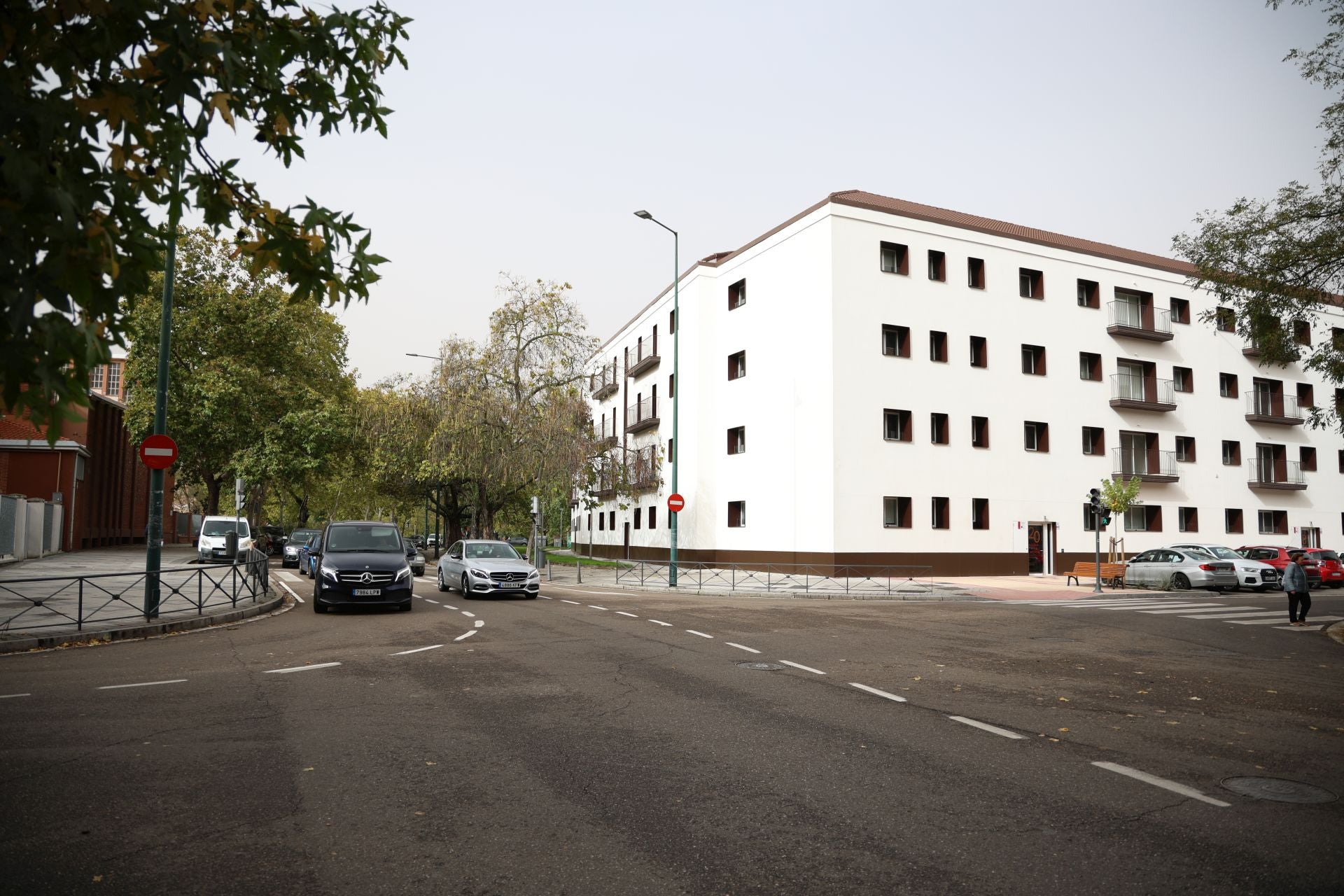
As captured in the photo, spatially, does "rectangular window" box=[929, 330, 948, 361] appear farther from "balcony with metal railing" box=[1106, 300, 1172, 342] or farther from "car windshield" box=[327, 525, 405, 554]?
"car windshield" box=[327, 525, 405, 554]

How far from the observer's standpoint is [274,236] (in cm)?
558

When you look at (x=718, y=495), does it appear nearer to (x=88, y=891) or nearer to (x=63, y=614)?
(x=63, y=614)

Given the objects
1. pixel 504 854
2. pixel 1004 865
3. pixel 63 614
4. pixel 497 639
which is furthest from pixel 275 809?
pixel 63 614

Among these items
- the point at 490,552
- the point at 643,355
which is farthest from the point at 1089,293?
the point at 490,552

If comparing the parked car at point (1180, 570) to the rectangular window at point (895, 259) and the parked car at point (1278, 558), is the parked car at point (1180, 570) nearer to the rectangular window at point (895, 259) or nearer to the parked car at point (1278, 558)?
the parked car at point (1278, 558)

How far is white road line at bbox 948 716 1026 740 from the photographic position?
276 inches

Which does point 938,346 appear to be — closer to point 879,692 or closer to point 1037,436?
point 1037,436

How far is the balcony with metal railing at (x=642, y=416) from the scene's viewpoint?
Result: 4566cm

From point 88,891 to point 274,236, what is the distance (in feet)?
11.8

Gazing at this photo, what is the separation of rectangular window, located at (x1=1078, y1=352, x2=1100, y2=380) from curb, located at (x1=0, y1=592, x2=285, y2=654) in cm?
3430

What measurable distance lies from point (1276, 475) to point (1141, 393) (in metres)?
9.90

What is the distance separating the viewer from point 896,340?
117ft

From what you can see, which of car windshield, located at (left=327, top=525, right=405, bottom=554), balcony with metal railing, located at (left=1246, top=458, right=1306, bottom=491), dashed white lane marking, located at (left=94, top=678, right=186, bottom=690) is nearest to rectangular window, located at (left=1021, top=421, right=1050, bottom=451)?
balcony with metal railing, located at (left=1246, top=458, right=1306, bottom=491)

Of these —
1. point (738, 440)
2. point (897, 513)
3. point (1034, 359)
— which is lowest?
point (897, 513)
